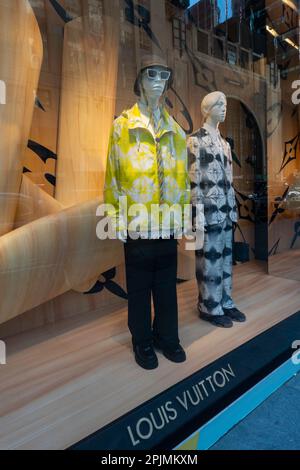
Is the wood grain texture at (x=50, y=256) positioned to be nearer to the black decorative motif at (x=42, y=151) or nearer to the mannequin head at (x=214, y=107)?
the black decorative motif at (x=42, y=151)

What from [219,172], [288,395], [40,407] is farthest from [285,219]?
[40,407]

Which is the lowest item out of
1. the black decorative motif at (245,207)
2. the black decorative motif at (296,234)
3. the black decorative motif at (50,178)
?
the black decorative motif at (296,234)

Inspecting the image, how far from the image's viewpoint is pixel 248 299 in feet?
7.74

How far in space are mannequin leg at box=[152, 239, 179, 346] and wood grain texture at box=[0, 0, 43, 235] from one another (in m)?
0.66

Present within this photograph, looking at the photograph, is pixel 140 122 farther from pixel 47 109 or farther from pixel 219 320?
pixel 219 320

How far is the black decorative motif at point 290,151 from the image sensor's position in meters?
3.36

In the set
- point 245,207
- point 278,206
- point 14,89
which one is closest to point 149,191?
point 14,89

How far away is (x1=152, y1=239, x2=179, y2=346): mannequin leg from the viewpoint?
147 cm

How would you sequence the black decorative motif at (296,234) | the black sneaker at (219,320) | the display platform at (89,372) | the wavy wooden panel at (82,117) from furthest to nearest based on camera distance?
the black decorative motif at (296,234)
the black sneaker at (219,320)
the wavy wooden panel at (82,117)
the display platform at (89,372)

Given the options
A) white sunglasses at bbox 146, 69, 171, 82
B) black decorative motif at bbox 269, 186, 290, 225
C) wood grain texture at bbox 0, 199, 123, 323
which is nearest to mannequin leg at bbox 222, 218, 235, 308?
wood grain texture at bbox 0, 199, 123, 323

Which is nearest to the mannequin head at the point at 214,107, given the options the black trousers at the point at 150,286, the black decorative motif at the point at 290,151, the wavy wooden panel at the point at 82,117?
the wavy wooden panel at the point at 82,117

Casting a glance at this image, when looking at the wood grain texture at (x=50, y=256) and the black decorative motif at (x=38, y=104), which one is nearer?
the wood grain texture at (x=50, y=256)

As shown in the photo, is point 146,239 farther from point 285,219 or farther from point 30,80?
point 285,219

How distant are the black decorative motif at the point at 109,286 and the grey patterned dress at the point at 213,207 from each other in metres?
0.55
